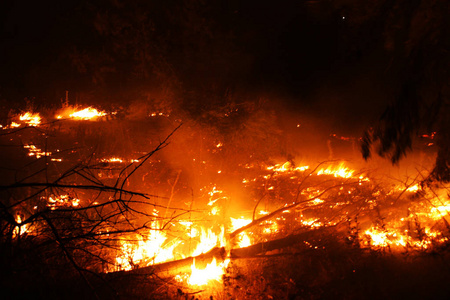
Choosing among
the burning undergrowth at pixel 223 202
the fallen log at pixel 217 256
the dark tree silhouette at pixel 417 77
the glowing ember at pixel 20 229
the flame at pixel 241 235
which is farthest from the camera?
the flame at pixel 241 235

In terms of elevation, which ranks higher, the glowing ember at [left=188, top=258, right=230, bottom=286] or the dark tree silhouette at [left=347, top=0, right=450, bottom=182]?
the dark tree silhouette at [left=347, top=0, right=450, bottom=182]

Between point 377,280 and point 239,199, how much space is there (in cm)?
404

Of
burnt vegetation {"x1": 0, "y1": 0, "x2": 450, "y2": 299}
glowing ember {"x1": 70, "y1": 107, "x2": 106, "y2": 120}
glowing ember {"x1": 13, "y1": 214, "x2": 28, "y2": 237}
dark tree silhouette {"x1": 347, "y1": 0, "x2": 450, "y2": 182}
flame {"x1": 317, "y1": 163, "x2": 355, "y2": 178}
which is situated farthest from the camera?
flame {"x1": 317, "y1": 163, "x2": 355, "y2": 178}

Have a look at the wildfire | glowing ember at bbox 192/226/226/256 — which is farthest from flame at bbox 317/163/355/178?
the wildfire

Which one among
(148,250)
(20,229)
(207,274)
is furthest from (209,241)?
(20,229)

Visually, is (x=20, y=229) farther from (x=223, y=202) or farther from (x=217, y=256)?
(x=223, y=202)

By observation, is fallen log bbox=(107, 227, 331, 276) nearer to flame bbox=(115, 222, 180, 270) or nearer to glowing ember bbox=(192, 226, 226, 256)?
glowing ember bbox=(192, 226, 226, 256)

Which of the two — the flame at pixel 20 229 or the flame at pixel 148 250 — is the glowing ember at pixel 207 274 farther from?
the flame at pixel 20 229

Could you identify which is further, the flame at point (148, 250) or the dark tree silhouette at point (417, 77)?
the flame at point (148, 250)

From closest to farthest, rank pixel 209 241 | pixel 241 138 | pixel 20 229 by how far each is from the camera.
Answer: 1. pixel 20 229
2. pixel 209 241
3. pixel 241 138

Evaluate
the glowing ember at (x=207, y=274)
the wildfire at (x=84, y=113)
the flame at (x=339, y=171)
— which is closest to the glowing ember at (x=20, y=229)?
the glowing ember at (x=207, y=274)

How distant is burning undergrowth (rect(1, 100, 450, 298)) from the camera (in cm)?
519

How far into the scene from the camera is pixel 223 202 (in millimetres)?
7617

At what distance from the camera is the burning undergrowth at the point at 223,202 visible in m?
5.19
